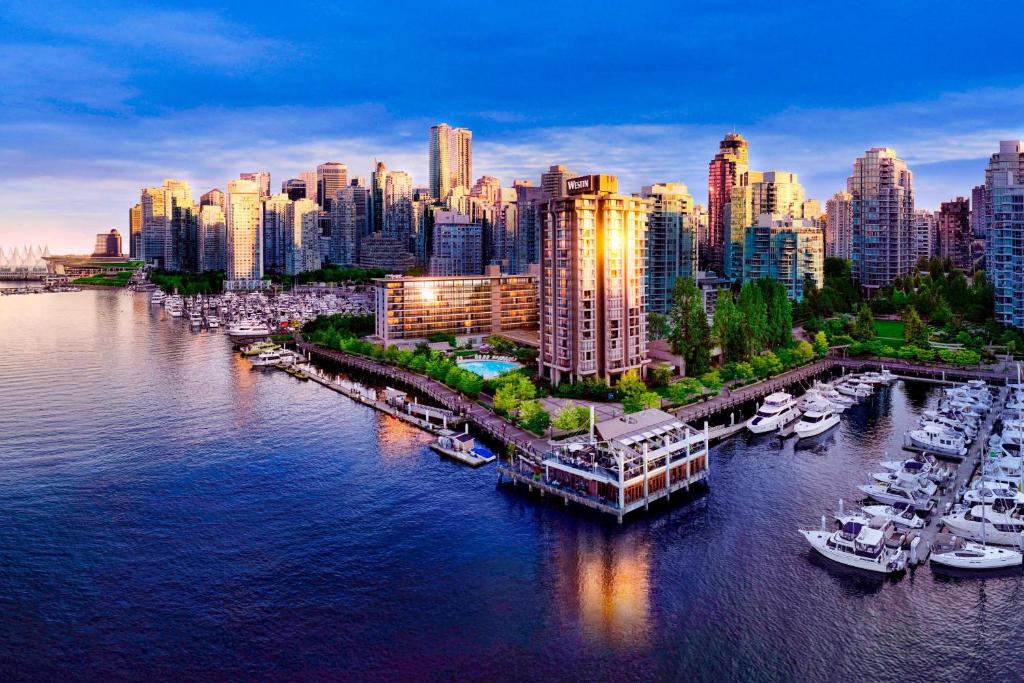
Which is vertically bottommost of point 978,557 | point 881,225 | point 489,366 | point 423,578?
point 423,578

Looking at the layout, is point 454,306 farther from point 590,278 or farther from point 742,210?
point 742,210

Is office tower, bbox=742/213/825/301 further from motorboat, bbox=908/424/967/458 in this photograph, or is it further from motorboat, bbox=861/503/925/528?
motorboat, bbox=861/503/925/528

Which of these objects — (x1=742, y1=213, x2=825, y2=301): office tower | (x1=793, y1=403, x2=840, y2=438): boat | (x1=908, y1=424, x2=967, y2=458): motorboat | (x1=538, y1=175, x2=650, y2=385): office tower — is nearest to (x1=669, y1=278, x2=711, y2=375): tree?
(x1=538, y1=175, x2=650, y2=385): office tower

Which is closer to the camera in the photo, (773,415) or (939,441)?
(939,441)

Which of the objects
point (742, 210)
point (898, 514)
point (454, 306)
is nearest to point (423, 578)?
point (898, 514)

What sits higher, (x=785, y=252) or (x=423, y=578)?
(x=785, y=252)

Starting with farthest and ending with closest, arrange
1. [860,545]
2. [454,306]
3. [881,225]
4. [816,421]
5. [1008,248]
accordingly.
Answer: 1. [881,225]
2. [454,306]
3. [1008,248]
4. [816,421]
5. [860,545]

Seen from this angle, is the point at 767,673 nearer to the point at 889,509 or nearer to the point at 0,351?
the point at 889,509

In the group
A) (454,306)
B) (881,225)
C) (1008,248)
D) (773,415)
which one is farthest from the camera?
(881,225)
